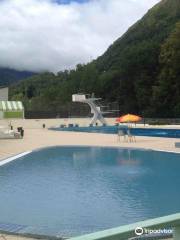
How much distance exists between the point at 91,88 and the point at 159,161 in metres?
45.5

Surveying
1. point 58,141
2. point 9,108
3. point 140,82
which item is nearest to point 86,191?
point 58,141

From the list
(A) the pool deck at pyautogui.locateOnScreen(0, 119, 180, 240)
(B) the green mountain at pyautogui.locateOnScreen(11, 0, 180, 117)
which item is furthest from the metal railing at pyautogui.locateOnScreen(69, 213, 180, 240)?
(B) the green mountain at pyautogui.locateOnScreen(11, 0, 180, 117)

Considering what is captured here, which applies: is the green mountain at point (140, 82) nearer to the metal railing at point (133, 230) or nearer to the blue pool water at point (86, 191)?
the blue pool water at point (86, 191)

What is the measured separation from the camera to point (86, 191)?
9.09 m

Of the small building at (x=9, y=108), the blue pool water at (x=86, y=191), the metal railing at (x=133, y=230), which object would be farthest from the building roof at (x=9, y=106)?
the metal railing at (x=133, y=230)

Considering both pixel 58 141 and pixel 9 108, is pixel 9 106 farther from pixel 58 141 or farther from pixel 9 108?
pixel 58 141

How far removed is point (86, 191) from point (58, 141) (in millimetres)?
14091

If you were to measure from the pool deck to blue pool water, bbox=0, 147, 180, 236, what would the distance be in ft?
4.31

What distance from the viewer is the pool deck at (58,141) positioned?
1815 cm

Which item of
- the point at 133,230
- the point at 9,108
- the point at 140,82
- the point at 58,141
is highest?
the point at 140,82

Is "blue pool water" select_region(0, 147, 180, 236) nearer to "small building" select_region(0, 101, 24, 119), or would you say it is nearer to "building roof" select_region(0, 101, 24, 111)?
"building roof" select_region(0, 101, 24, 111)

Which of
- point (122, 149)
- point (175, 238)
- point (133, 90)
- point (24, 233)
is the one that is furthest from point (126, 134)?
point (133, 90)

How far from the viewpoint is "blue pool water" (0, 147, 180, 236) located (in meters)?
6.40

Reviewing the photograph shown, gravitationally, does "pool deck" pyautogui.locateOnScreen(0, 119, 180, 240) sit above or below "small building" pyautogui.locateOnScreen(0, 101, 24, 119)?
below
